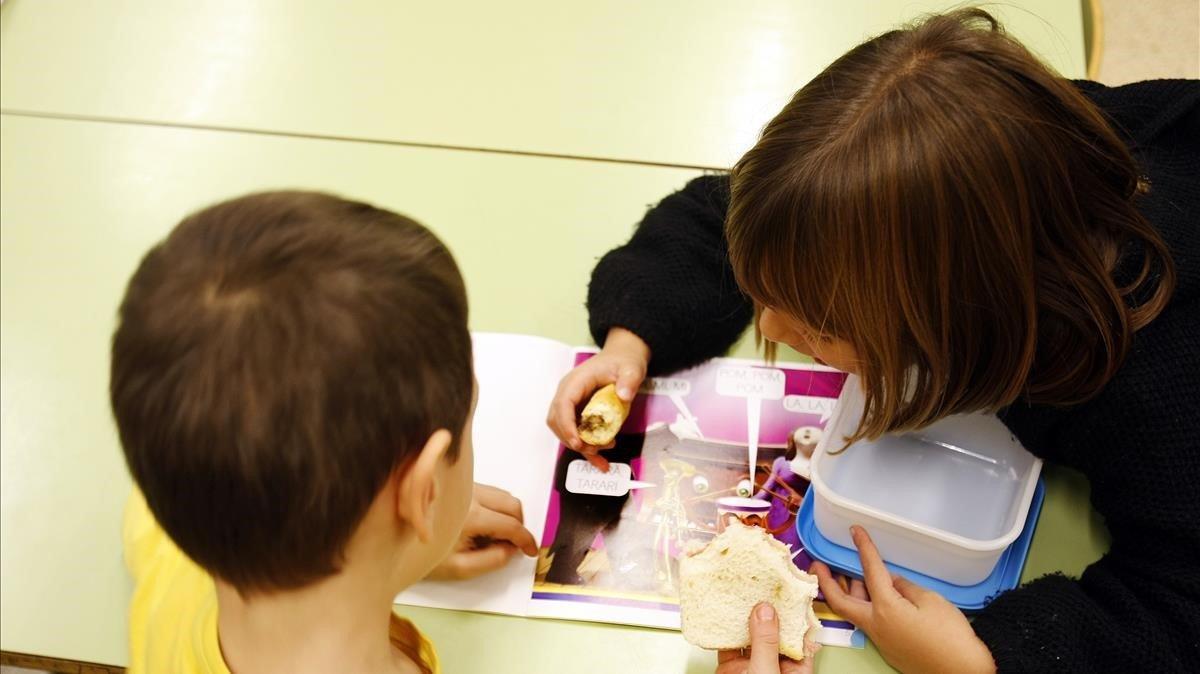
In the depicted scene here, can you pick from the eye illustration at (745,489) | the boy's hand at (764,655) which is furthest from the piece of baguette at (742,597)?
the eye illustration at (745,489)

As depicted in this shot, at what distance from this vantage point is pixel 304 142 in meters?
1.04

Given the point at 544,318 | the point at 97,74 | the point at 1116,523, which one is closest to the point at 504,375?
the point at 544,318

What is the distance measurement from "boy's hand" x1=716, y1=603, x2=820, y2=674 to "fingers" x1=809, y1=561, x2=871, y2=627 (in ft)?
0.14

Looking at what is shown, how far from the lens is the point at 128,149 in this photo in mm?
1060

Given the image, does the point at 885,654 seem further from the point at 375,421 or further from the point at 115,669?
the point at 115,669

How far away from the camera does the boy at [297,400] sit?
0.46 metres

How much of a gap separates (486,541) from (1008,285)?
17.7 inches

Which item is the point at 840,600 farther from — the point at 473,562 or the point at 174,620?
the point at 174,620

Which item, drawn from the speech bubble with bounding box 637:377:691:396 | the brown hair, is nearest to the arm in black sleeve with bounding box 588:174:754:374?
the speech bubble with bounding box 637:377:691:396

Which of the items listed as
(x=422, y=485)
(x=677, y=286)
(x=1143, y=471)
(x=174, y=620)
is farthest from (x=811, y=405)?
(x=174, y=620)

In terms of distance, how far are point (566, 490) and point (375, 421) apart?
13.4 inches

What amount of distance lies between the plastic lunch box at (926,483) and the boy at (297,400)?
344 mm

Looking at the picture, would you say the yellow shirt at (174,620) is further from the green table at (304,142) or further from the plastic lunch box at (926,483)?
the plastic lunch box at (926,483)

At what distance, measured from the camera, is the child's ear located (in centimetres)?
51
